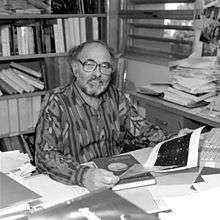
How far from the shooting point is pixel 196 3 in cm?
244

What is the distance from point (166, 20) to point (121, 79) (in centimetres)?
57

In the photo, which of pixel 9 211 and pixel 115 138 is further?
pixel 115 138

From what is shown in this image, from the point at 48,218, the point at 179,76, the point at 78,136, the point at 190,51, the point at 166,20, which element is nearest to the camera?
the point at 48,218

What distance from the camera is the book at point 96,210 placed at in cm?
107

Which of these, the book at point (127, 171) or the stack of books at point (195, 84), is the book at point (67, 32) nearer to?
the stack of books at point (195, 84)

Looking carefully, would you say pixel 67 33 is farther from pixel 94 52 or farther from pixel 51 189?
pixel 51 189

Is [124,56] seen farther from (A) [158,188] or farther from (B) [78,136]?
(A) [158,188]

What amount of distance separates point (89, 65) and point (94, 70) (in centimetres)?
3

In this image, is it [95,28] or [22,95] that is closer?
[22,95]

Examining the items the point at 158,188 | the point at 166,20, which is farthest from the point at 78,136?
the point at 166,20

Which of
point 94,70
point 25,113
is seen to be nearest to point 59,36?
point 25,113

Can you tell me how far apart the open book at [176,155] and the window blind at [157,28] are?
1230 millimetres

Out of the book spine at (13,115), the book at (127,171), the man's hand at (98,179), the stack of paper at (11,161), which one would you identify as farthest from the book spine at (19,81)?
the man's hand at (98,179)

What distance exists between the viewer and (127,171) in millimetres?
1413
